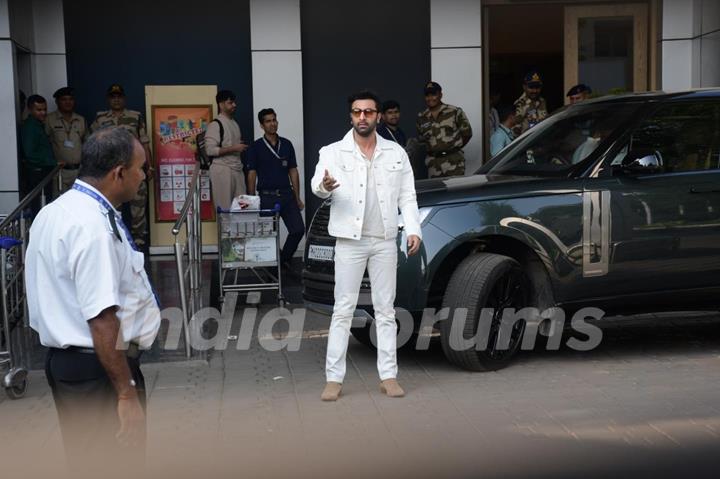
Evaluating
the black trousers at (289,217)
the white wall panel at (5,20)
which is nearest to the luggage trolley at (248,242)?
the black trousers at (289,217)

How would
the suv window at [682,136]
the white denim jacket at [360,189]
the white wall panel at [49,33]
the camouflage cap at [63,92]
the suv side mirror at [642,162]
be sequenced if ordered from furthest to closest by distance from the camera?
the white wall panel at [49,33], the camouflage cap at [63,92], the suv window at [682,136], the suv side mirror at [642,162], the white denim jacket at [360,189]

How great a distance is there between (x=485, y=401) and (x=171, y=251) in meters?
7.58

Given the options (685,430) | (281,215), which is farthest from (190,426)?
(281,215)

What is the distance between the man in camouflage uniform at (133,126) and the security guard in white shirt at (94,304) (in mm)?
8669

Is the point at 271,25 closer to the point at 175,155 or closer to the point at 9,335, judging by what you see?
the point at 175,155

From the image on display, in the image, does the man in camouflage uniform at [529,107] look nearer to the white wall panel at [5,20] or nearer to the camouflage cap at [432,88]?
the camouflage cap at [432,88]

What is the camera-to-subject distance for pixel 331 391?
283 inches

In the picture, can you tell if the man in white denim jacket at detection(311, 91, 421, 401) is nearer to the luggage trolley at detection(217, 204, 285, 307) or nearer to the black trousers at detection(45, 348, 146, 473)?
the black trousers at detection(45, 348, 146, 473)

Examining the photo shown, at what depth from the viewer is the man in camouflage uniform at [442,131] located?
13.3 m

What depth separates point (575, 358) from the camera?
855cm

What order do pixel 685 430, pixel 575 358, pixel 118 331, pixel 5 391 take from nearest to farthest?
pixel 118 331 → pixel 685 430 → pixel 5 391 → pixel 575 358

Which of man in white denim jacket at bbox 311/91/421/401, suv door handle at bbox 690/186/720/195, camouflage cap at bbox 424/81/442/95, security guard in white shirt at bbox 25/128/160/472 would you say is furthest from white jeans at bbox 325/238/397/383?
camouflage cap at bbox 424/81/442/95

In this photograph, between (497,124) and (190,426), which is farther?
(497,124)

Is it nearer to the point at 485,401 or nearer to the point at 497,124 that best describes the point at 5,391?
the point at 485,401
